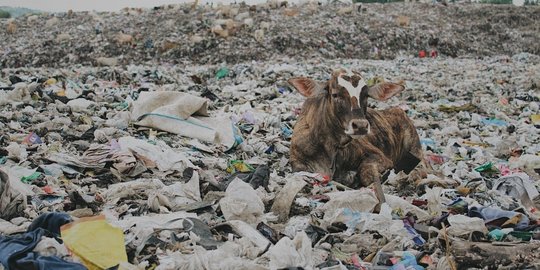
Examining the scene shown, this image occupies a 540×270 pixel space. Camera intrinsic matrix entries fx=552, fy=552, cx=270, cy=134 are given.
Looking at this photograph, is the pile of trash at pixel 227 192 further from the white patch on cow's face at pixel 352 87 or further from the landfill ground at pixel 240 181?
the white patch on cow's face at pixel 352 87

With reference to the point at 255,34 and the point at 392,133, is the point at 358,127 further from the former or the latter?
the point at 255,34

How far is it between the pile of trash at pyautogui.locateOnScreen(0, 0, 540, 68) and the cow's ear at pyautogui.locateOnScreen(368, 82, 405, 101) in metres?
12.9

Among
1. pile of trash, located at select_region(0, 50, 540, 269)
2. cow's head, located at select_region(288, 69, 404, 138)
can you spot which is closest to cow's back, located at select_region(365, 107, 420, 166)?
pile of trash, located at select_region(0, 50, 540, 269)

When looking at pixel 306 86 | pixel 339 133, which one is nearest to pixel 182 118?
pixel 306 86

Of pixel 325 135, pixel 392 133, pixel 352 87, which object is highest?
pixel 352 87

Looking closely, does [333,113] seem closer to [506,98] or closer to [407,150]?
[407,150]

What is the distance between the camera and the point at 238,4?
78.9 feet

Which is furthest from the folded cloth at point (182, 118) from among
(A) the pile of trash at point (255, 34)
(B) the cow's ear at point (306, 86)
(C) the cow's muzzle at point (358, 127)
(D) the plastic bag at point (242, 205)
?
(A) the pile of trash at point (255, 34)

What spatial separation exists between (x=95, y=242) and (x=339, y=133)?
9.59 feet

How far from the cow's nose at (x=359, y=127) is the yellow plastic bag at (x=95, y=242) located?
2.34 m

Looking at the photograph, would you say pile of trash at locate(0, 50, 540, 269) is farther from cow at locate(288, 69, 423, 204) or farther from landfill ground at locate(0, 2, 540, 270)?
cow at locate(288, 69, 423, 204)

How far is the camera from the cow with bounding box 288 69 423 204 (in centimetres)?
491

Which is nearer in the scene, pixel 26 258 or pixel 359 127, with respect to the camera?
pixel 26 258

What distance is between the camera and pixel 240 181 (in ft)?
12.4
